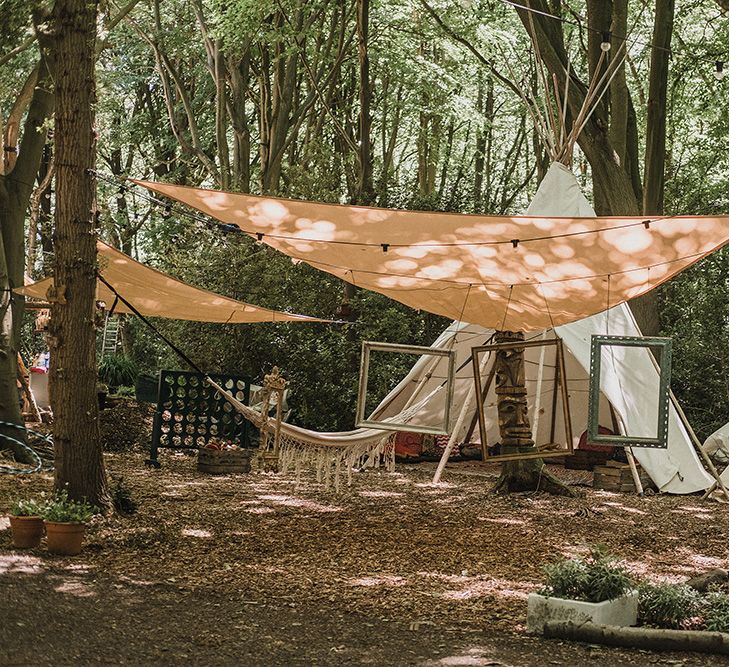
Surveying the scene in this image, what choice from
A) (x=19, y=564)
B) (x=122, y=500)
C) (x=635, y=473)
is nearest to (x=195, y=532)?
(x=122, y=500)

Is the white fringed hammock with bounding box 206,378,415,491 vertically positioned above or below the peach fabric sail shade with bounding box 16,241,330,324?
below

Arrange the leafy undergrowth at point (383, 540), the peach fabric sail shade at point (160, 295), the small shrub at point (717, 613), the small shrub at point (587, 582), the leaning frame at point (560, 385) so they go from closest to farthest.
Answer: the small shrub at point (717, 613) → the small shrub at point (587, 582) → the leafy undergrowth at point (383, 540) → the leaning frame at point (560, 385) → the peach fabric sail shade at point (160, 295)

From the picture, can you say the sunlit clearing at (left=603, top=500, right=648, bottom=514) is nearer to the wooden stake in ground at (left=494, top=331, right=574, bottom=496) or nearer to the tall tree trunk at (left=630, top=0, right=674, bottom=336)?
the wooden stake in ground at (left=494, top=331, right=574, bottom=496)

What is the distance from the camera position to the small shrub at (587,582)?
3.64m

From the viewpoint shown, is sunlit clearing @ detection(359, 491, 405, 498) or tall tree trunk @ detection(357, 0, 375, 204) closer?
sunlit clearing @ detection(359, 491, 405, 498)

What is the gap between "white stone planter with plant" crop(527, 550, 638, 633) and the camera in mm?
3588

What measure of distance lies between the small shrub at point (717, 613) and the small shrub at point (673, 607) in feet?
0.12

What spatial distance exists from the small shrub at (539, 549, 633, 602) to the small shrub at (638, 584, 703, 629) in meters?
0.12

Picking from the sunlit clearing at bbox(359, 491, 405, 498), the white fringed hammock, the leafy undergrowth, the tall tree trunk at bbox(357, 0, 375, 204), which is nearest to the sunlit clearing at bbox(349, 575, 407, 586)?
the leafy undergrowth

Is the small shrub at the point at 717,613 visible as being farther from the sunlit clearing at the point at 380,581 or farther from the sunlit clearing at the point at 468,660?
the sunlit clearing at the point at 380,581

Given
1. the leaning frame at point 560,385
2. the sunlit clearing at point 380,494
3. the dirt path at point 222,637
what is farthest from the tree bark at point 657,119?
the dirt path at point 222,637

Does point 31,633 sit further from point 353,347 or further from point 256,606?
point 353,347

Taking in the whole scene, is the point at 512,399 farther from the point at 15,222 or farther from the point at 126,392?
the point at 126,392

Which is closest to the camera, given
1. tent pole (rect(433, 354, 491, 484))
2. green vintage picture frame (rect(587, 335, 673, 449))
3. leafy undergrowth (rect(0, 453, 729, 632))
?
leafy undergrowth (rect(0, 453, 729, 632))
